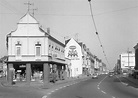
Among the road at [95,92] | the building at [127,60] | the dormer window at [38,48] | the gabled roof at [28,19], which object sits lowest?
the road at [95,92]

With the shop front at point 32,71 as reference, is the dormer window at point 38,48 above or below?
above

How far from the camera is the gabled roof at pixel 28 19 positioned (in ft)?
176

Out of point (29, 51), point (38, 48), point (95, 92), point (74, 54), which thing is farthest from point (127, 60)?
point (95, 92)

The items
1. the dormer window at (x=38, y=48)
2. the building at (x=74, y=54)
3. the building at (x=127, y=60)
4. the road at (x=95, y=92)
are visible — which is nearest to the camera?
the road at (x=95, y=92)

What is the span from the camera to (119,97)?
22.2 m

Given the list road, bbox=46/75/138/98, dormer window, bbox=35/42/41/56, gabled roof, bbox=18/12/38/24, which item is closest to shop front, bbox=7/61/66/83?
dormer window, bbox=35/42/41/56

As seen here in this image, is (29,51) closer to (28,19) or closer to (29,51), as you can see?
(29,51)

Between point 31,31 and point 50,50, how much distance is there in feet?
17.4

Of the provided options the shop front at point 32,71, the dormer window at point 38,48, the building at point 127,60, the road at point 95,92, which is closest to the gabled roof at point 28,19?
the dormer window at point 38,48

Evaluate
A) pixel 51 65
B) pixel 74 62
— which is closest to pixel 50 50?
pixel 51 65

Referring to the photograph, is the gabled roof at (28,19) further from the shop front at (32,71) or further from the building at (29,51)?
the shop front at (32,71)

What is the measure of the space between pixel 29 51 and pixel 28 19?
5836mm

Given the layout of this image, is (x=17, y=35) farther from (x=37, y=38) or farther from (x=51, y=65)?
(x=51, y=65)

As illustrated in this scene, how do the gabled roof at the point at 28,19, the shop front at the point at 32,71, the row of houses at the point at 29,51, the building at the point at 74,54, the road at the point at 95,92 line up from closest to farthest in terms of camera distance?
the road at the point at 95,92 → the shop front at the point at 32,71 → the row of houses at the point at 29,51 → the gabled roof at the point at 28,19 → the building at the point at 74,54
